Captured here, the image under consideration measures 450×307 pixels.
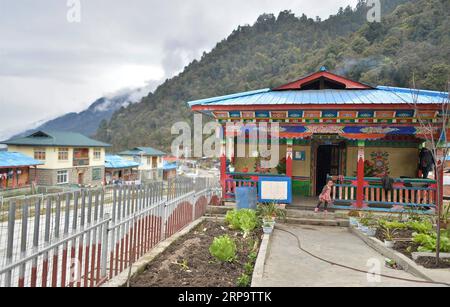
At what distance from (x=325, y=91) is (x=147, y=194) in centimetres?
921

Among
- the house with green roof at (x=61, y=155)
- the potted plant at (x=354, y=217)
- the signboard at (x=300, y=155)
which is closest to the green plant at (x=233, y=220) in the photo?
the potted plant at (x=354, y=217)

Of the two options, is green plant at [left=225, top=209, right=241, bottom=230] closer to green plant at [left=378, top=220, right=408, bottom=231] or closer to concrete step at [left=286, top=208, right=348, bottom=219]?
concrete step at [left=286, top=208, right=348, bottom=219]

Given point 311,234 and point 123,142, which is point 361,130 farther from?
point 123,142

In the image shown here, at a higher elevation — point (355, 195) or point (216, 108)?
point (216, 108)

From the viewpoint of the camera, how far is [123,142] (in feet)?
382

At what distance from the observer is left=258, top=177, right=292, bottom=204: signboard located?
37.5 feet

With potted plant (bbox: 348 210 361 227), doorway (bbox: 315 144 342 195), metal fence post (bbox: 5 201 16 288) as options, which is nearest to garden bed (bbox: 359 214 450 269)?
potted plant (bbox: 348 210 361 227)

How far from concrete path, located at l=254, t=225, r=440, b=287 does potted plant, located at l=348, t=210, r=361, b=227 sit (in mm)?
363

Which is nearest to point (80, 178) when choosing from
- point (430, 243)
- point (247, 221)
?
point (247, 221)

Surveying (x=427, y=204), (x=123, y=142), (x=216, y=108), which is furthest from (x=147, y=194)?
(x=123, y=142)

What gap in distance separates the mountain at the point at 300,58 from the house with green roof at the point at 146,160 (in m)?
37.5

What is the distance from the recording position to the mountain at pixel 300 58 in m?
56.5

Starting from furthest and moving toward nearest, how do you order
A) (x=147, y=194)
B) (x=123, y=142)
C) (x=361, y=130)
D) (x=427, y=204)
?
(x=123, y=142), (x=361, y=130), (x=427, y=204), (x=147, y=194)

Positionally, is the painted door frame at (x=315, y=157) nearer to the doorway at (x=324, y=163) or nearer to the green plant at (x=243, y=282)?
the doorway at (x=324, y=163)
